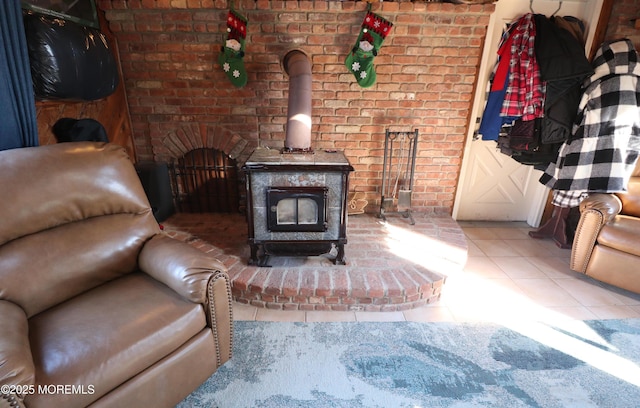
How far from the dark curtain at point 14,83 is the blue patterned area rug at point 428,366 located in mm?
1547

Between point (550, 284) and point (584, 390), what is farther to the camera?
point (550, 284)

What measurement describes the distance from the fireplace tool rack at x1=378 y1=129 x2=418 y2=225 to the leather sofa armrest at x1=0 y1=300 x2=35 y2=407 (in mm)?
2373

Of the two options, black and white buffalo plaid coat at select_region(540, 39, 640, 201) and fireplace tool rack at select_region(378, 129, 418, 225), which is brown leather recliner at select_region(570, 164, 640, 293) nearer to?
black and white buffalo plaid coat at select_region(540, 39, 640, 201)

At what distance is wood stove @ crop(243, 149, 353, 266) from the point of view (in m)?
1.95

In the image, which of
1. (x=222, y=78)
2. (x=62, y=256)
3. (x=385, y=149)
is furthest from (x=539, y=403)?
(x=222, y=78)

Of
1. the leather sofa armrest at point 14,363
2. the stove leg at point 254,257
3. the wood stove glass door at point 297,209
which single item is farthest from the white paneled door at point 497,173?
the leather sofa armrest at point 14,363

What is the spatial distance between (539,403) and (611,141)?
6.30 ft

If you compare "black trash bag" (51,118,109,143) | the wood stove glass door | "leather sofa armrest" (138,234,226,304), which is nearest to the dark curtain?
"black trash bag" (51,118,109,143)

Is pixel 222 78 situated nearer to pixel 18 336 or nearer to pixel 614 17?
pixel 18 336

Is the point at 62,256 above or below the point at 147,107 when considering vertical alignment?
below

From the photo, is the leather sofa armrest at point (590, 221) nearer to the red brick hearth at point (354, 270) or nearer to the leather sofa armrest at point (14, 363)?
the red brick hearth at point (354, 270)

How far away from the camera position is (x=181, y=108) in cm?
271

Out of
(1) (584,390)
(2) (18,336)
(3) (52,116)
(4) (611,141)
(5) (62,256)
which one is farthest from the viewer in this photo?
(4) (611,141)

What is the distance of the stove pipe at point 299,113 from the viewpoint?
6.91ft
